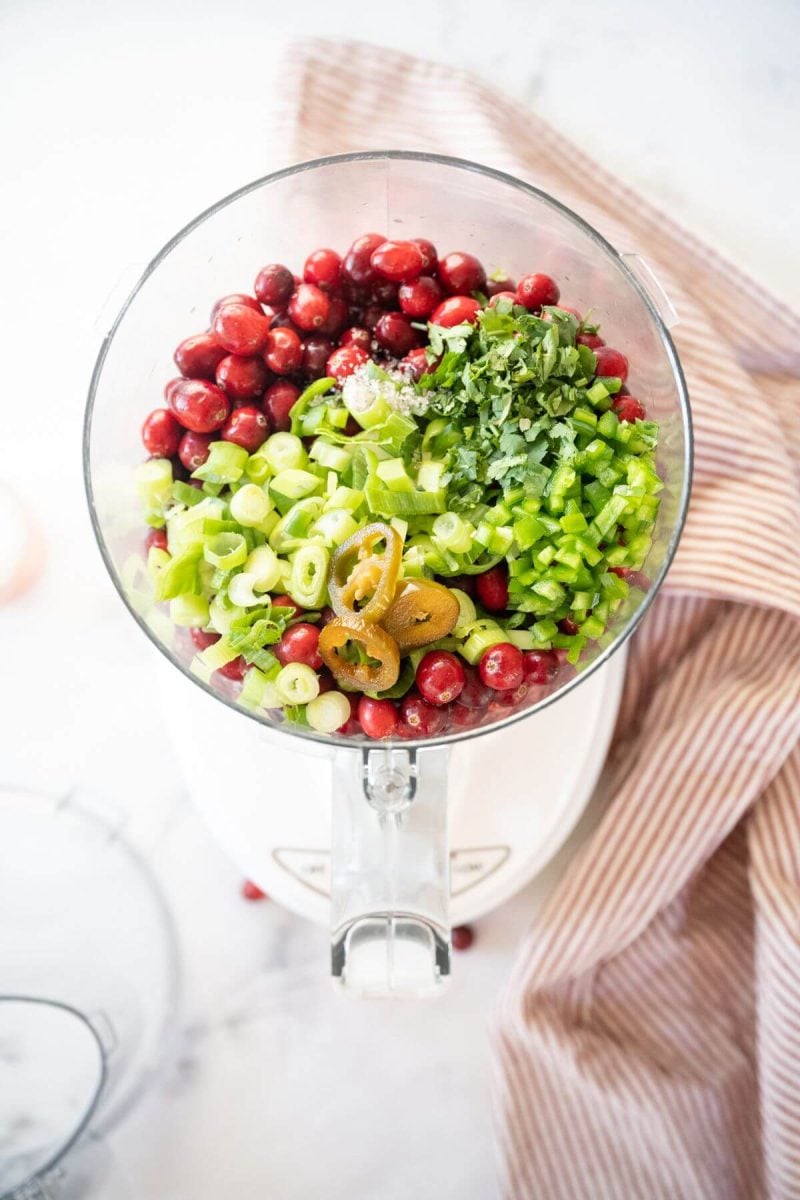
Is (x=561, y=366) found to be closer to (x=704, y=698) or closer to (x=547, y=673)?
(x=547, y=673)

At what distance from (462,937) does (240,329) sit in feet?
2.53

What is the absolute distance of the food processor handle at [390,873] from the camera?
0.93 m

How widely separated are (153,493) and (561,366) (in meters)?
0.41

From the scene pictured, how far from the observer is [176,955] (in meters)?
1.27

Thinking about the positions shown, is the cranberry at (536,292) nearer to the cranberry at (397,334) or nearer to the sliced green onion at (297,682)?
the cranberry at (397,334)

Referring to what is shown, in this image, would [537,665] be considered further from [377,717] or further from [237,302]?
[237,302]

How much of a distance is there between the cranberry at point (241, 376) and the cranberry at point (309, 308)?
0.19ft

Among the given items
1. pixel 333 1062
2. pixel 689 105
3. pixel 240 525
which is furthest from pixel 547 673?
pixel 689 105

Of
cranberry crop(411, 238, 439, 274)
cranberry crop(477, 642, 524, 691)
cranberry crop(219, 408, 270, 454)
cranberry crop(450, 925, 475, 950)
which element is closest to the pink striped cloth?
cranberry crop(450, 925, 475, 950)

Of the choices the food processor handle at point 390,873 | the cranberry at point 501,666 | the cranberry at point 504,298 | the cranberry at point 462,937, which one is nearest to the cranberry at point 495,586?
the cranberry at point 501,666

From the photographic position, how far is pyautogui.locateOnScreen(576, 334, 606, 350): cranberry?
978mm

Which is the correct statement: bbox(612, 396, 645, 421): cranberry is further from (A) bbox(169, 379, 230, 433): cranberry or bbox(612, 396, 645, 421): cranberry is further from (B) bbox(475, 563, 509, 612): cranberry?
(A) bbox(169, 379, 230, 433): cranberry

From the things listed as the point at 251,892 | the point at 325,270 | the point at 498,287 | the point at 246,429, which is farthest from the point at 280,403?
the point at 251,892

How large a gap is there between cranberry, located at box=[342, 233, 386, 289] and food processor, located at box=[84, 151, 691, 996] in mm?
80
